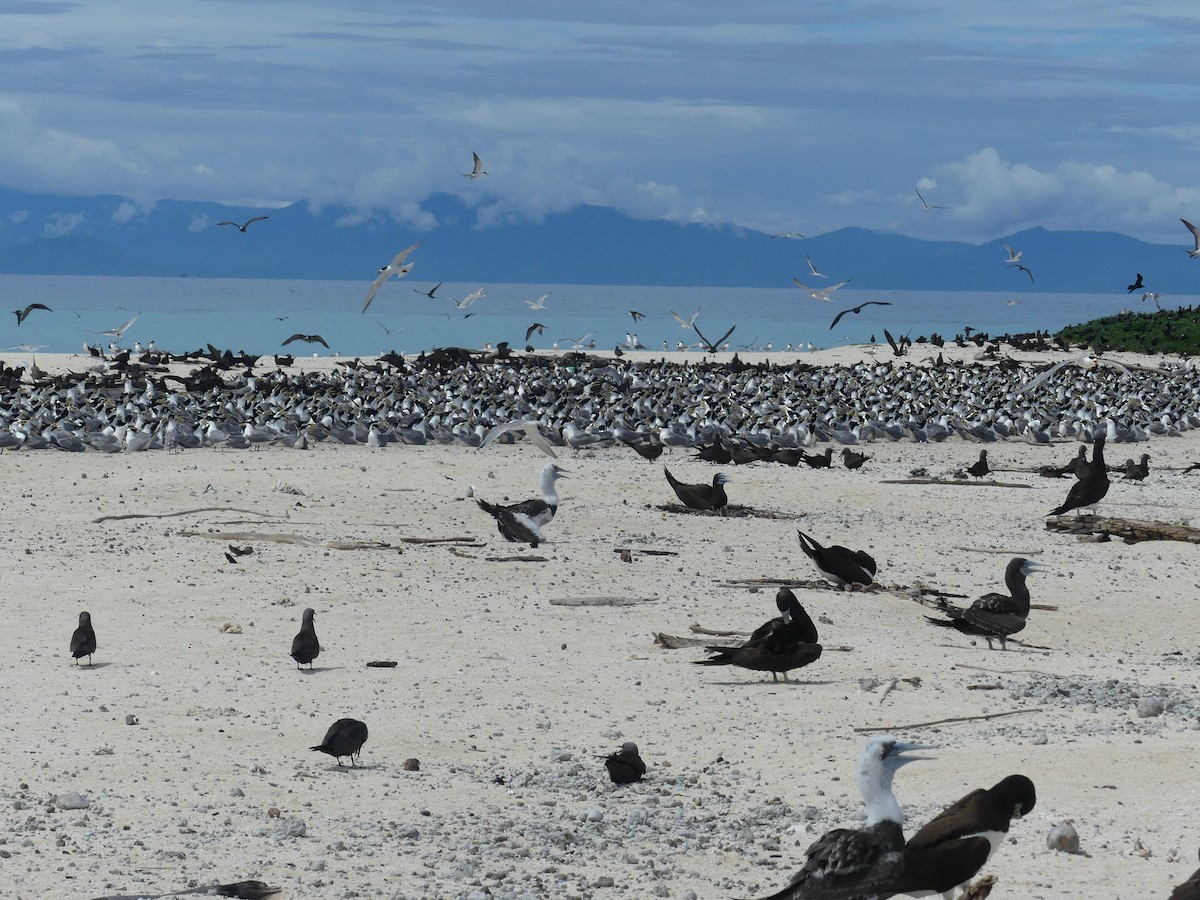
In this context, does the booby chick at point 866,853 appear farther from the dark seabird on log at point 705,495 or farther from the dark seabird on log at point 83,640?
the dark seabird on log at point 705,495

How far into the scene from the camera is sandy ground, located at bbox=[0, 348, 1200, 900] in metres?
6.45

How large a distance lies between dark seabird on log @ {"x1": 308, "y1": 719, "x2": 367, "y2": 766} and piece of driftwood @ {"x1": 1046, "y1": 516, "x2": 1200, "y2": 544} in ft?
34.0

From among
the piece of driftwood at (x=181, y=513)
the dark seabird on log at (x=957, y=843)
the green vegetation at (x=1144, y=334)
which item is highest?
the green vegetation at (x=1144, y=334)

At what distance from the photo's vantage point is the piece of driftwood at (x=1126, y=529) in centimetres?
1570

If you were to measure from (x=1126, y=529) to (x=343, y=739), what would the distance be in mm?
10638

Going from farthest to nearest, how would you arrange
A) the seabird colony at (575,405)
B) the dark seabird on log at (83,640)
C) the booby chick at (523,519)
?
1. the seabird colony at (575,405)
2. the booby chick at (523,519)
3. the dark seabird on log at (83,640)

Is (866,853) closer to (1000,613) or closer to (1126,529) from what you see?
(1000,613)

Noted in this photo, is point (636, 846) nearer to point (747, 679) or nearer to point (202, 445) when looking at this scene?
point (747, 679)

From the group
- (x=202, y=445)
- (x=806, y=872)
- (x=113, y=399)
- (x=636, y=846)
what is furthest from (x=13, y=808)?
(x=113, y=399)

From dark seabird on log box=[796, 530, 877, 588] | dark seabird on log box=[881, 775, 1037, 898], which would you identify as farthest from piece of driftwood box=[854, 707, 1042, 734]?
dark seabird on log box=[796, 530, 877, 588]

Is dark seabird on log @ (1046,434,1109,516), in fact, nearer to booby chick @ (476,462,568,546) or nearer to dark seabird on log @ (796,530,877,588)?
dark seabird on log @ (796,530,877,588)

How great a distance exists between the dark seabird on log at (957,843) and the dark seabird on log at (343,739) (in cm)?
324

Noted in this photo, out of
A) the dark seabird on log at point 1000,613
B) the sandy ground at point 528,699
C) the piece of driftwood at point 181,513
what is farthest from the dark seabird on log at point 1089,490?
the piece of driftwood at point 181,513

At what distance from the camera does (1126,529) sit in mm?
15898
